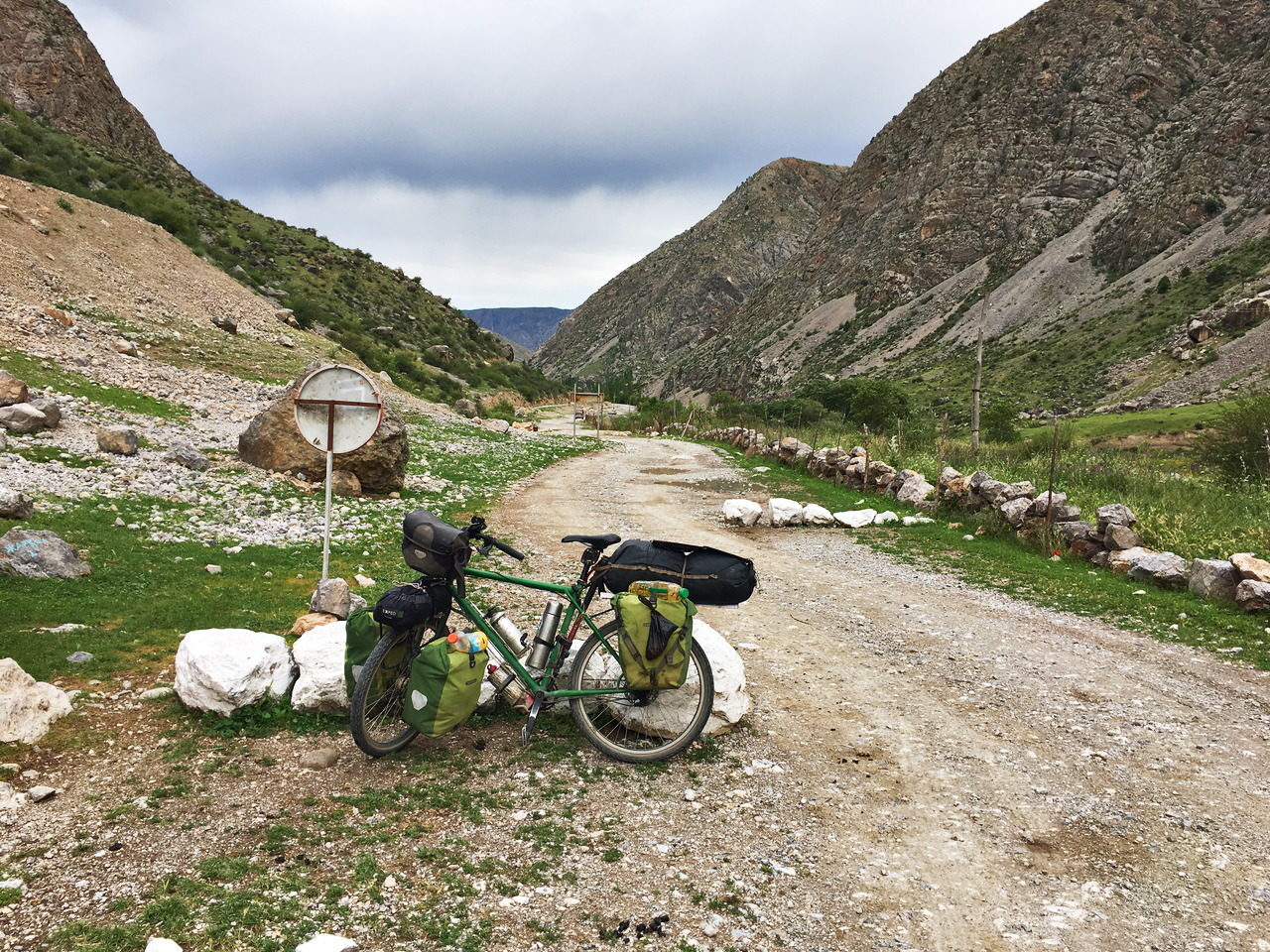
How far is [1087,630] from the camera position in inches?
344

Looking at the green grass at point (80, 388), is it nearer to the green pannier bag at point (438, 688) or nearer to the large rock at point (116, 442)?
the large rock at point (116, 442)

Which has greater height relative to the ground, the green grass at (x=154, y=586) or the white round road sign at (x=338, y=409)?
the white round road sign at (x=338, y=409)

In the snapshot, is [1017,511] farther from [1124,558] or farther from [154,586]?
[154,586]

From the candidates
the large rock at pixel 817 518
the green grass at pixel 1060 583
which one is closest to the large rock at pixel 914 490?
the green grass at pixel 1060 583

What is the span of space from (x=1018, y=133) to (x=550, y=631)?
511 ft

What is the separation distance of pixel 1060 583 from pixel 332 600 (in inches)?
401

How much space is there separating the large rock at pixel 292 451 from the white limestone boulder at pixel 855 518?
987 cm

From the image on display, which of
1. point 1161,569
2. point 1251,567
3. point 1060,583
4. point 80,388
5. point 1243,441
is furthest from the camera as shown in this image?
point 1243,441

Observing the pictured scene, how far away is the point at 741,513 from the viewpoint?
16.0m

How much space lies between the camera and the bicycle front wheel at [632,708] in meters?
5.10

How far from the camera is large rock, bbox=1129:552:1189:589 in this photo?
10.1 m

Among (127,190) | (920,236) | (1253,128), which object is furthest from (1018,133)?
(127,190)

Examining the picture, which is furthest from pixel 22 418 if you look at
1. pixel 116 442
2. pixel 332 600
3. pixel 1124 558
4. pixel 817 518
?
pixel 1124 558

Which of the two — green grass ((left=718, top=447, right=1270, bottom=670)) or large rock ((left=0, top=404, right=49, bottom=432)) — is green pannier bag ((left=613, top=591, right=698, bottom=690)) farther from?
large rock ((left=0, top=404, right=49, bottom=432))
